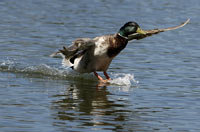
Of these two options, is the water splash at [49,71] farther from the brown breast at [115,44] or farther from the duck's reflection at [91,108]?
the duck's reflection at [91,108]

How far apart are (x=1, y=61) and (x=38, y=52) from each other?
1569 millimetres

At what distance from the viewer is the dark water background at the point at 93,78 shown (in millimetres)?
7367

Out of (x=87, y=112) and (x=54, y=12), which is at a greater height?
(x=54, y=12)

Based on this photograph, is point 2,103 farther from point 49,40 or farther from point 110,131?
point 49,40

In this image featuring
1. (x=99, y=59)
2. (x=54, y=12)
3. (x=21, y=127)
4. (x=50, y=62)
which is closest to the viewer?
(x=21, y=127)

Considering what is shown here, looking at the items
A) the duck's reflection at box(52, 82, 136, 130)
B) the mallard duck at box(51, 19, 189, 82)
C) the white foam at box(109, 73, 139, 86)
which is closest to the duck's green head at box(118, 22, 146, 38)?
the mallard duck at box(51, 19, 189, 82)

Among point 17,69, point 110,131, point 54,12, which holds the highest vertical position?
point 54,12

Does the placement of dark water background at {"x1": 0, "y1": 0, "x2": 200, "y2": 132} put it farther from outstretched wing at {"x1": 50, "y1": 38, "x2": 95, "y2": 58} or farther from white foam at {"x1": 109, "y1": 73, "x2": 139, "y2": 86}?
outstretched wing at {"x1": 50, "y1": 38, "x2": 95, "y2": 58}

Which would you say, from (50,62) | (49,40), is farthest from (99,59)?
(49,40)

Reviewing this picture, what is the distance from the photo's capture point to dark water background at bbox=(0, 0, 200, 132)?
7367 millimetres

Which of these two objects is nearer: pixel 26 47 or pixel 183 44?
pixel 26 47

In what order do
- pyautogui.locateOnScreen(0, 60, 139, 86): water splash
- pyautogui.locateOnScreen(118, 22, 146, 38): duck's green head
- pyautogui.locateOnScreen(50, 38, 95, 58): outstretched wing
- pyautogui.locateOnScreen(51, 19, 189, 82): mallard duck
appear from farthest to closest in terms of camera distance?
1. pyautogui.locateOnScreen(0, 60, 139, 86): water splash
2. pyautogui.locateOnScreen(118, 22, 146, 38): duck's green head
3. pyautogui.locateOnScreen(51, 19, 189, 82): mallard duck
4. pyautogui.locateOnScreen(50, 38, 95, 58): outstretched wing

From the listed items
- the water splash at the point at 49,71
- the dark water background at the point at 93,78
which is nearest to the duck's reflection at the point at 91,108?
the dark water background at the point at 93,78

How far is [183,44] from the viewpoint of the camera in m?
15.3
